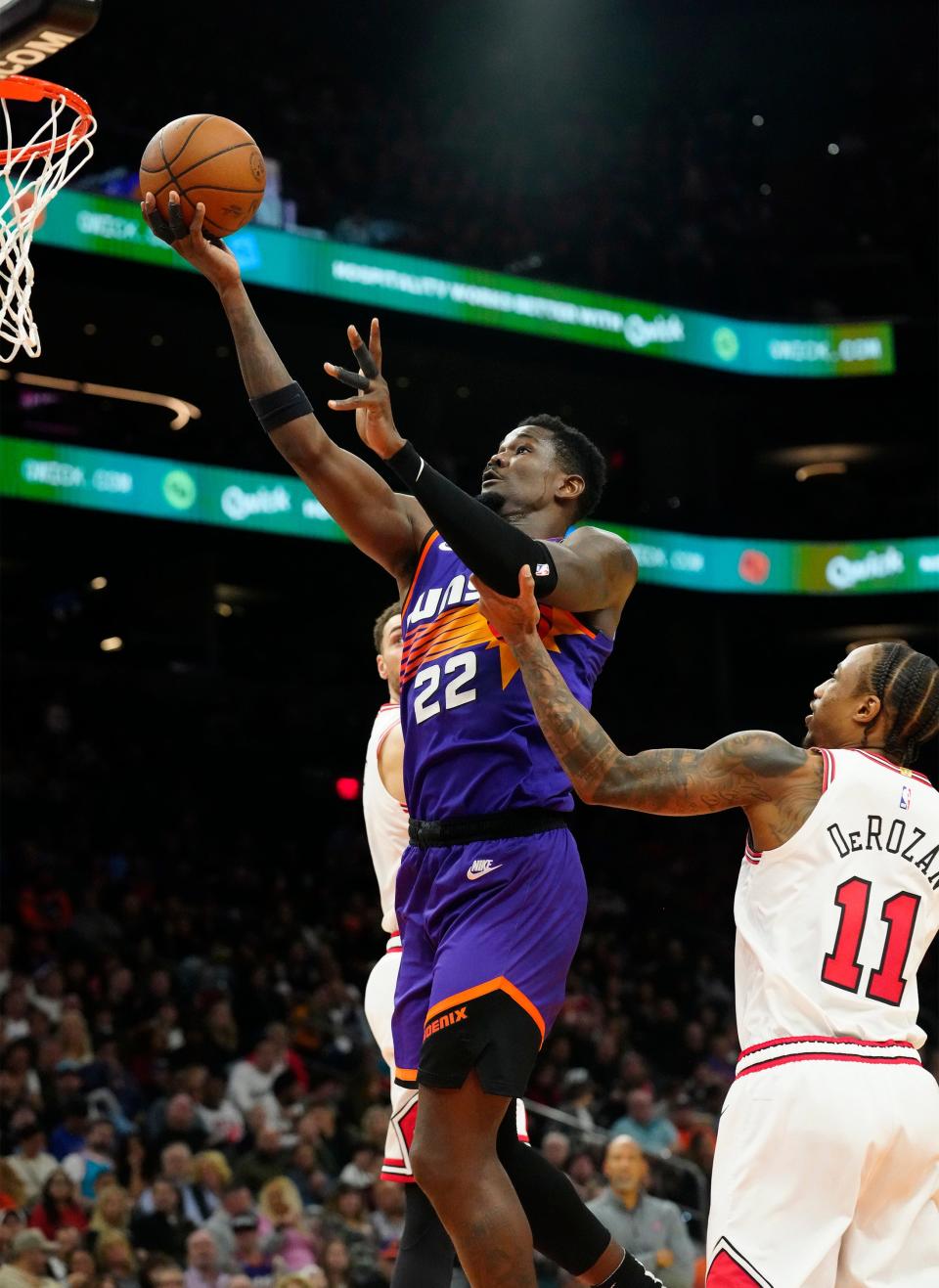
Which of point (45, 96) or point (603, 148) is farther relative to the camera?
point (603, 148)

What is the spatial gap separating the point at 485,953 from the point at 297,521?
629 inches

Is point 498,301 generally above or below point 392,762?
above

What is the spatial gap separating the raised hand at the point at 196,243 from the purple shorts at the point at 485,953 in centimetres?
156

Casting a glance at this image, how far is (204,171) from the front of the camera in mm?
4883

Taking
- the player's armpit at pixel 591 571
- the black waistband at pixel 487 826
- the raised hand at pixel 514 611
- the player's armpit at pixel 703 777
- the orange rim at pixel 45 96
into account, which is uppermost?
the orange rim at pixel 45 96

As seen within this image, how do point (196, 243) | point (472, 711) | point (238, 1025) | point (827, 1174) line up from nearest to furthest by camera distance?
point (827, 1174)
point (472, 711)
point (196, 243)
point (238, 1025)

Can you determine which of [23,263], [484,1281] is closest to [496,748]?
[484,1281]

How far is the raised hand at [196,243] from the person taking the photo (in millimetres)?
4730

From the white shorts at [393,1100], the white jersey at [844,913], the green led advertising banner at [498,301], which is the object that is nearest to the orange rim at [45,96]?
the white shorts at [393,1100]

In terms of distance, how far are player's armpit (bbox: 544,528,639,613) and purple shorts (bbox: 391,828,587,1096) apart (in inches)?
23.1

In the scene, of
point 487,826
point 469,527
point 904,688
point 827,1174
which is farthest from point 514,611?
point 827,1174

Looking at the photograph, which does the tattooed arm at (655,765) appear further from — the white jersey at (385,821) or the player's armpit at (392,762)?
the white jersey at (385,821)

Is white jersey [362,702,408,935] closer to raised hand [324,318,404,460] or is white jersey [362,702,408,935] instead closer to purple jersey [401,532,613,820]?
purple jersey [401,532,613,820]

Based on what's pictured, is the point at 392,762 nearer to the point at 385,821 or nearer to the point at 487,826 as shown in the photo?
the point at 385,821
